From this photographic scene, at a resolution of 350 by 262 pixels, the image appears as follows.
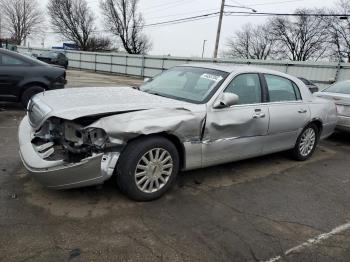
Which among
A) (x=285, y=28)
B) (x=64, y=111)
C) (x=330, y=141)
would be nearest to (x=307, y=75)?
(x=330, y=141)

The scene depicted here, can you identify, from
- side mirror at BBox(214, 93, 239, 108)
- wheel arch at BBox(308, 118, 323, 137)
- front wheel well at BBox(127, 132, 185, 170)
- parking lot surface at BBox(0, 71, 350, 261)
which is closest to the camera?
parking lot surface at BBox(0, 71, 350, 261)

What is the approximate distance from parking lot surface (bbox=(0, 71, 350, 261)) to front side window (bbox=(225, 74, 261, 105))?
1.07 metres

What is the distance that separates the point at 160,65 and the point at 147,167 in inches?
962

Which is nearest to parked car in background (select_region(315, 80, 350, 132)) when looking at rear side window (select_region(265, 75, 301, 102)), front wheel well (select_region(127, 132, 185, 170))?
rear side window (select_region(265, 75, 301, 102))

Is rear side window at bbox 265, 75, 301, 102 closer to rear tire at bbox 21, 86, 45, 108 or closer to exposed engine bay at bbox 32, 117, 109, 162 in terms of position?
exposed engine bay at bbox 32, 117, 109, 162

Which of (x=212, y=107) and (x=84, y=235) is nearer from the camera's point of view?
(x=84, y=235)

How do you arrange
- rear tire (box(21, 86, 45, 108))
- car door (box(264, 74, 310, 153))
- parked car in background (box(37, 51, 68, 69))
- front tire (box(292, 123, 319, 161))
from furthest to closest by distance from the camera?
parked car in background (box(37, 51, 68, 69)) → rear tire (box(21, 86, 45, 108)) → front tire (box(292, 123, 319, 161)) → car door (box(264, 74, 310, 153))

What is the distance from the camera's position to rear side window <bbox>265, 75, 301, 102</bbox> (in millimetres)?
5121

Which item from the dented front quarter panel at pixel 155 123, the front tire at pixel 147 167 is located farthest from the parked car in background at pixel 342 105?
the front tire at pixel 147 167

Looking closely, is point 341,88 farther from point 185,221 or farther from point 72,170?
point 72,170

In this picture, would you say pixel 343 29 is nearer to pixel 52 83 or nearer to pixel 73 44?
pixel 73 44

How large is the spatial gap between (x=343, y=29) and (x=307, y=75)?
1389 inches

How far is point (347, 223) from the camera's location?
375 cm

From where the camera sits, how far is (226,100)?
13.7ft
